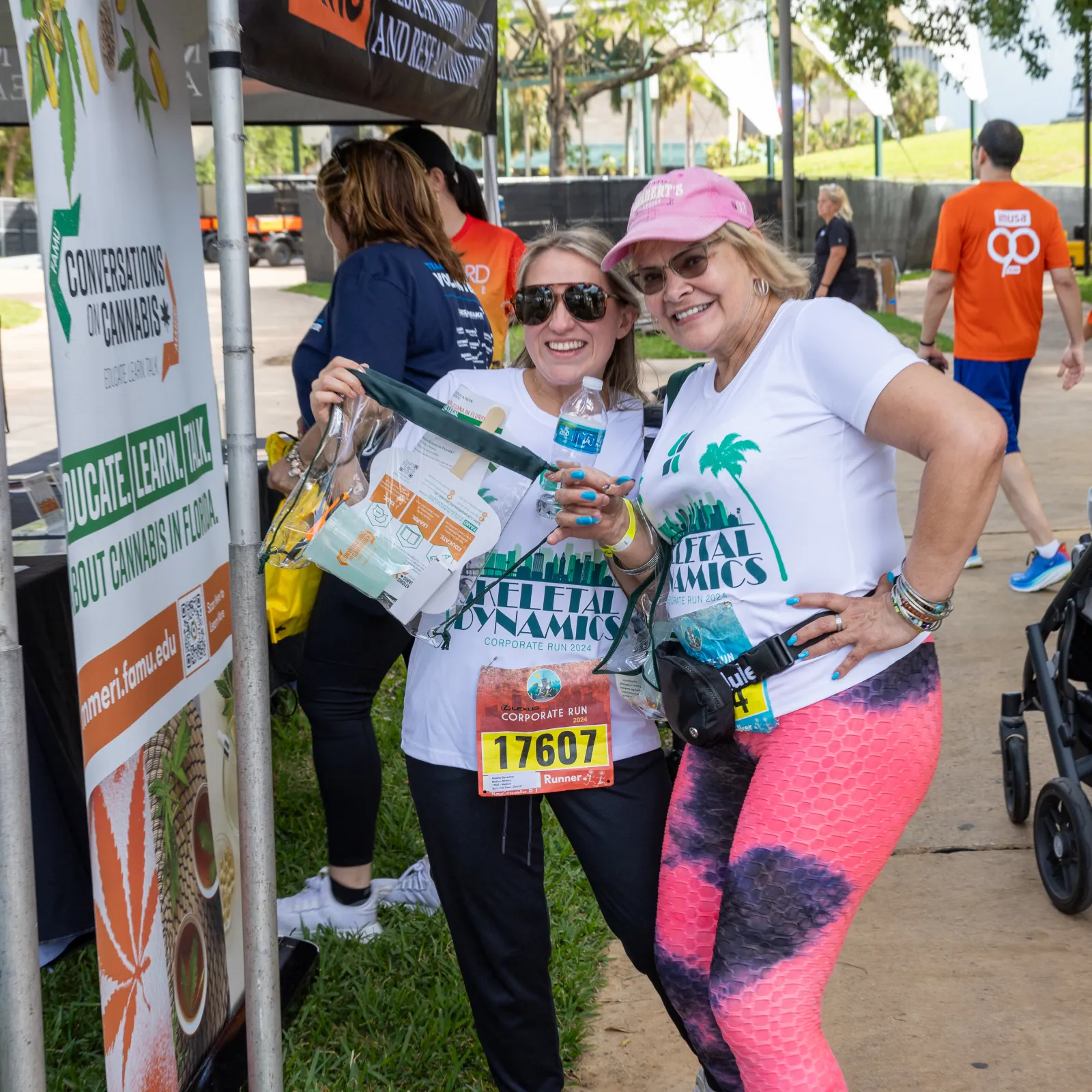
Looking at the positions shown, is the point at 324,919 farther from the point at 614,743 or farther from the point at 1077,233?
the point at 1077,233

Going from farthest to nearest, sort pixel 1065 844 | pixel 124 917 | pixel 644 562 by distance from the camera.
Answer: pixel 1065 844, pixel 644 562, pixel 124 917

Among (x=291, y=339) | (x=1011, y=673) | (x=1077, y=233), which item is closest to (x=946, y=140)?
(x=1077, y=233)

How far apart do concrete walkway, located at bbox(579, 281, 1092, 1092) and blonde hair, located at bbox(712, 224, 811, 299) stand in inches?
72.6

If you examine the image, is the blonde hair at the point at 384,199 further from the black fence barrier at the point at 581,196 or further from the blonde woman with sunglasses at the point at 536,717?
the black fence barrier at the point at 581,196

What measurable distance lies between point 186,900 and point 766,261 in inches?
63.5

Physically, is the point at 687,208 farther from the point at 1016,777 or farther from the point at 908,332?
the point at 908,332

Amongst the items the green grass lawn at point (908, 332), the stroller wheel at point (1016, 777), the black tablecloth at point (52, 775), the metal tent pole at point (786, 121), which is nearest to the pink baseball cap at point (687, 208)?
the black tablecloth at point (52, 775)

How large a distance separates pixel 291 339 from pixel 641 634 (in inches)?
617

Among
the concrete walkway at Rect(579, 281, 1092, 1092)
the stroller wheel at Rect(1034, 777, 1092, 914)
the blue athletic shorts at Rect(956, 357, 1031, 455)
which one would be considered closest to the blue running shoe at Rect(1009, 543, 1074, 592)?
the blue athletic shorts at Rect(956, 357, 1031, 455)

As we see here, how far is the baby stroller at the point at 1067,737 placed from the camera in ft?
11.2

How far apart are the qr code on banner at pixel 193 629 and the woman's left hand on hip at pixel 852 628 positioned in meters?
1.14

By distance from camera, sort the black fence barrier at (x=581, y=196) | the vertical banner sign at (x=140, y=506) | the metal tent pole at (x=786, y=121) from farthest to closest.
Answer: the black fence barrier at (x=581, y=196), the metal tent pole at (x=786, y=121), the vertical banner sign at (x=140, y=506)

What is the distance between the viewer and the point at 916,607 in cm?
203

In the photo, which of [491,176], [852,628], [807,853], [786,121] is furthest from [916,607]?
[786,121]
